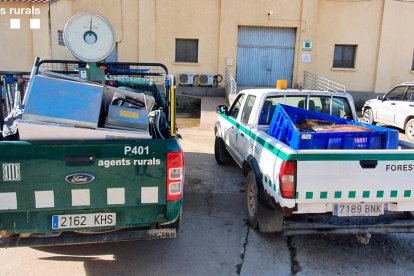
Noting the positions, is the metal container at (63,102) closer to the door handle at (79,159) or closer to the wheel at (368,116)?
the door handle at (79,159)

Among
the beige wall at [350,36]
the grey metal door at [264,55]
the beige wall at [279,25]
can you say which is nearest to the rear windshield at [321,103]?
the beige wall at [279,25]

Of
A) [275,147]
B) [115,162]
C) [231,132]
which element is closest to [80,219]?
[115,162]

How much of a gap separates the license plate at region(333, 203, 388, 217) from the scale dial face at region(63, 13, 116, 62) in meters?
2.86

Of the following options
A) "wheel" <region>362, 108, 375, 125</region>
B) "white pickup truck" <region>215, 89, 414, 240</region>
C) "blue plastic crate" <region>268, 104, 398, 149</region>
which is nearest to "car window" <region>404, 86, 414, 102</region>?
"wheel" <region>362, 108, 375, 125</region>

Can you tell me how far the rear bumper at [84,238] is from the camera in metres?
3.05

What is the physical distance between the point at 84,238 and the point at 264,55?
16.5 m

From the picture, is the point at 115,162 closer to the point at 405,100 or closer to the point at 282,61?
the point at 405,100

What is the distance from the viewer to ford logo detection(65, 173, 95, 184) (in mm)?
2961

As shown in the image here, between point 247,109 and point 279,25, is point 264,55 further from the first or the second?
point 247,109

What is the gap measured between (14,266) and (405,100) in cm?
1051

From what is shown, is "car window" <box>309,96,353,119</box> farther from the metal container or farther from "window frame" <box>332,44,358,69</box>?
"window frame" <box>332,44,358,69</box>

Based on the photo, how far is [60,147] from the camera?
290 cm

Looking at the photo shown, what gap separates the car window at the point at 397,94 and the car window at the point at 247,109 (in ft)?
23.1

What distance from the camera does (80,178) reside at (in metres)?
2.98
